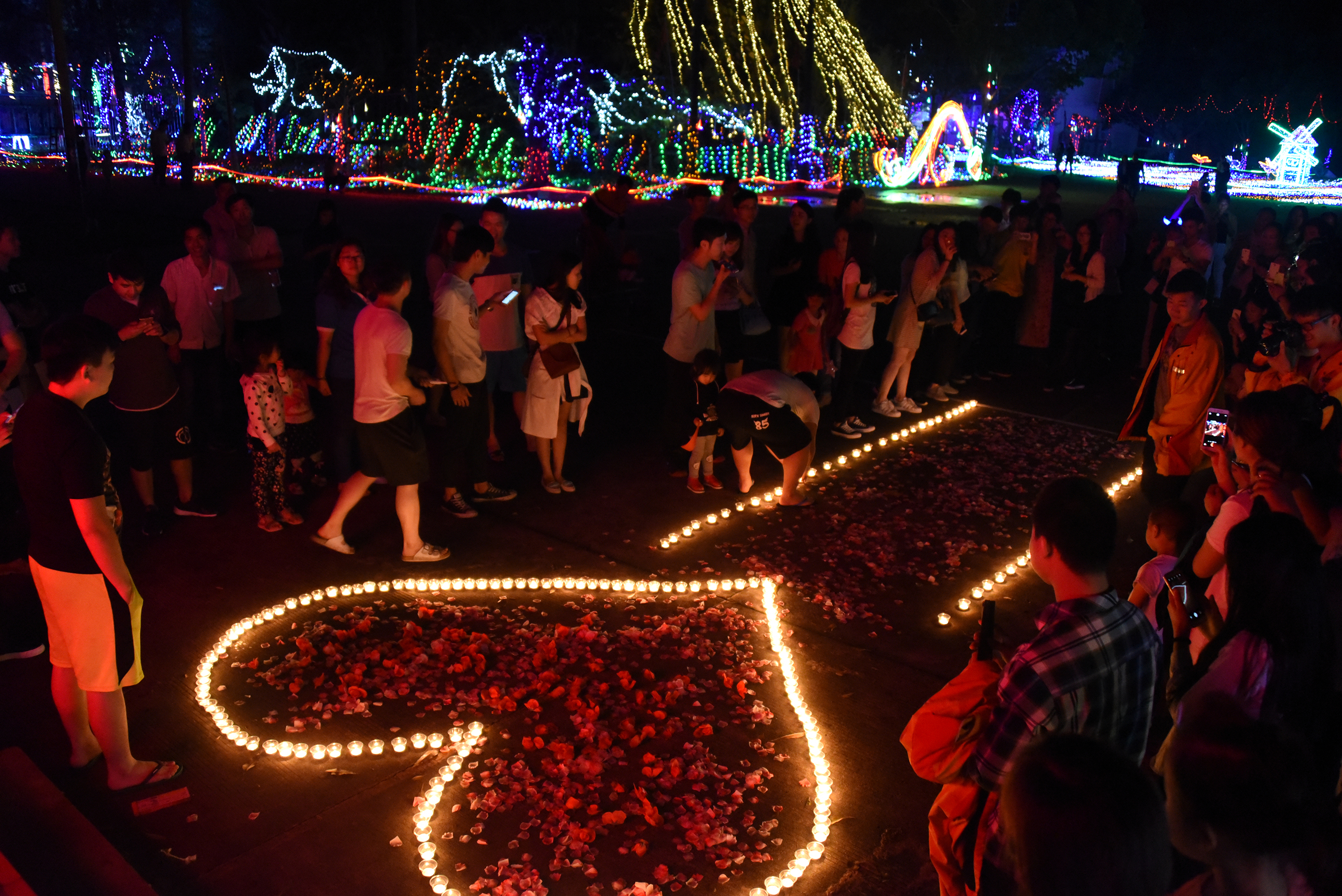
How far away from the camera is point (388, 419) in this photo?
5652mm

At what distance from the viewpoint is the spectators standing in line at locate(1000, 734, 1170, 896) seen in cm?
182

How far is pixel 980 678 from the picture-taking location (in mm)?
2686

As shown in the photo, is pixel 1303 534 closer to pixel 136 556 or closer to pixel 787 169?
pixel 136 556

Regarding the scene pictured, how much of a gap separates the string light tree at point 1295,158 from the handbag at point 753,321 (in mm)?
38510

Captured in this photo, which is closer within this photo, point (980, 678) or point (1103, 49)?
point (980, 678)

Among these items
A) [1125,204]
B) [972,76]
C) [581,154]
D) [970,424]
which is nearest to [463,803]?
[970,424]

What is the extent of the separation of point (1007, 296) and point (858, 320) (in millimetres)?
2762

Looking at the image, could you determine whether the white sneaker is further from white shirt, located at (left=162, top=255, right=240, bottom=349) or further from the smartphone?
white shirt, located at (left=162, top=255, right=240, bottom=349)

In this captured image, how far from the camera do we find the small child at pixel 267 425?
6.02 m

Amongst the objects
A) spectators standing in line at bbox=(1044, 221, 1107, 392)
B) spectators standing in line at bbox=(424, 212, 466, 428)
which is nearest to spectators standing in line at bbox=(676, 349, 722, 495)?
spectators standing in line at bbox=(424, 212, 466, 428)

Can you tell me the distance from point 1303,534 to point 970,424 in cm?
614

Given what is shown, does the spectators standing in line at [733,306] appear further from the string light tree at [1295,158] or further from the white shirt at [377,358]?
the string light tree at [1295,158]

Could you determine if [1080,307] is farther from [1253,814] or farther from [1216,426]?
[1253,814]

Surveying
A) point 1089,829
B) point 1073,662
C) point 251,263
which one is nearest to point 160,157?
point 251,263
